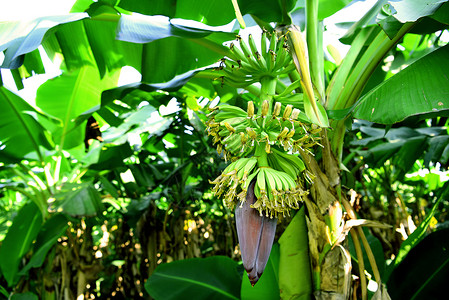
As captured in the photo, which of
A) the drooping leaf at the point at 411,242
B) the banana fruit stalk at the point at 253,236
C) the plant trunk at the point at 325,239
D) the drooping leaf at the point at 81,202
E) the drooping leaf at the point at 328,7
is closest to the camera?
the banana fruit stalk at the point at 253,236

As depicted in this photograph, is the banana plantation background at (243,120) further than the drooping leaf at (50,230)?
No

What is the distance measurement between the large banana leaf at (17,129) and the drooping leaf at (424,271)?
6.38 ft

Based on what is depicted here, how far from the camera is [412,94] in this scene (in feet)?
2.73

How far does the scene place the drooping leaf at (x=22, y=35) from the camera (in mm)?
967

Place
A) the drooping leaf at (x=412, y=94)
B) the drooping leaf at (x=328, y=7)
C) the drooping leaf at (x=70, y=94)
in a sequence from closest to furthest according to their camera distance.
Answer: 1. the drooping leaf at (x=412, y=94)
2. the drooping leaf at (x=328, y=7)
3. the drooping leaf at (x=70, y=94)

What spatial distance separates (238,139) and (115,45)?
82cm

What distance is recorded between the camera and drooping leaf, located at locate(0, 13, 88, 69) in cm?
97

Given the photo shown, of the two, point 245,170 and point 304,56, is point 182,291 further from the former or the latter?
point 304,56

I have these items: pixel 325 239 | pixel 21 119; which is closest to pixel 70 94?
pixel 21 119

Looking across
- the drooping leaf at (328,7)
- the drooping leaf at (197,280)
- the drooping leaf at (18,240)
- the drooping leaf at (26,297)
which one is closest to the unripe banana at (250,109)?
the drooping leaf at (328,7)

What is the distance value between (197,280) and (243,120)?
945 millimetres

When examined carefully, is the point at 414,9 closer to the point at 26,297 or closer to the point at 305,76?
Result: the point at 305,76

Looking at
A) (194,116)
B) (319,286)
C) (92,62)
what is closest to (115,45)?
(92,62)

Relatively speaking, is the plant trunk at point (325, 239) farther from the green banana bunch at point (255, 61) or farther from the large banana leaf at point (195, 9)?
the large banana leaf at point (195, 9)
